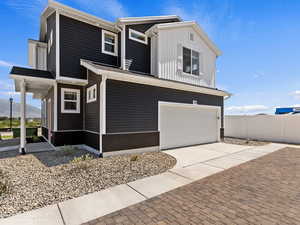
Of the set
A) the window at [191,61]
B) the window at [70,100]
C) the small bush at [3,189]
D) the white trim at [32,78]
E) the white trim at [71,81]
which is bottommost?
the small bush at [3,189]

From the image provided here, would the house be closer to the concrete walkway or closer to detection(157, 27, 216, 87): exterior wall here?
detection(157, 27, 216, 87): exterior wall

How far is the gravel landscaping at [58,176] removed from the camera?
9.96 feet

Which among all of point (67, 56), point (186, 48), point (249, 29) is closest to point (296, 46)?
point (249, 29)

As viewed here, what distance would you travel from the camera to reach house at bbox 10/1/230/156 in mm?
6500

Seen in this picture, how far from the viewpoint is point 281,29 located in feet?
27.7

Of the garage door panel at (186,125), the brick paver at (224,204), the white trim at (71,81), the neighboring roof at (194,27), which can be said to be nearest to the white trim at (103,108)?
the white trim at (71,81)

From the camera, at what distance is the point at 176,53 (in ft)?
30.5

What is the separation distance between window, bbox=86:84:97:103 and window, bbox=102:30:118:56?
9.04 ft

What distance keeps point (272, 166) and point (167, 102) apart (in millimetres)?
4995

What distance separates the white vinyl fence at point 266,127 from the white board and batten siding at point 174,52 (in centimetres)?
553

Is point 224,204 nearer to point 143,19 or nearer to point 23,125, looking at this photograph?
point 23,125

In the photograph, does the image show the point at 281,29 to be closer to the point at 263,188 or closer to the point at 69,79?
the point at 263,188

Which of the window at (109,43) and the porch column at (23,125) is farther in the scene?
the window at (109,43)

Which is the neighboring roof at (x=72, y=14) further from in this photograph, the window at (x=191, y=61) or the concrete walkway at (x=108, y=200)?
the concrete walkway at (x=108, y=200)
